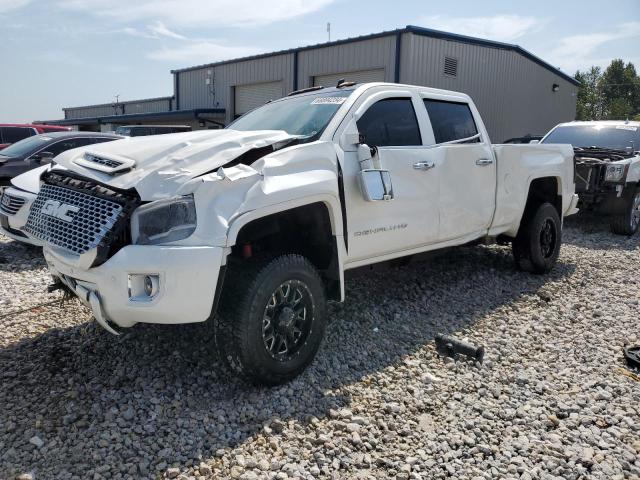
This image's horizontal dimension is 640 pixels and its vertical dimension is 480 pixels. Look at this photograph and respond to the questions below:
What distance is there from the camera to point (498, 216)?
218 inches

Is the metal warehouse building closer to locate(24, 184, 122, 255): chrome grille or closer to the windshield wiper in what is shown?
the windshield wiper

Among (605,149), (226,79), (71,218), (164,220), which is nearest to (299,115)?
(164,220)

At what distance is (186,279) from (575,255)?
6.41 metres

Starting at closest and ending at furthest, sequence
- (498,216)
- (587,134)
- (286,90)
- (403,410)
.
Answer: (403,410)
(498,216)
(587,134)
(286,90)

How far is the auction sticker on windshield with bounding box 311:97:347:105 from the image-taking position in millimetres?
4146

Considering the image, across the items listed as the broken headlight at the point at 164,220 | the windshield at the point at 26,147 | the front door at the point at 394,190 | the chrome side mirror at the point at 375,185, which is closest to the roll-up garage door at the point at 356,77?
the windshield at the point at 26,147

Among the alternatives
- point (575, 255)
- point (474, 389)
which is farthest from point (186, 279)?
point (575, 255)

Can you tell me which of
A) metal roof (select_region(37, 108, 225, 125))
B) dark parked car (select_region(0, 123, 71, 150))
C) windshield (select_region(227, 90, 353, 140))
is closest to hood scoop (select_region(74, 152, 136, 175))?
windshield (select_region(227, 90, 353, 140))

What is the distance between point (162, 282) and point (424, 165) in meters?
2.48

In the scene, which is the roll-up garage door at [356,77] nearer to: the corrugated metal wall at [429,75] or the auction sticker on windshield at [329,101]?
the corrugated metal wall at [429,75]

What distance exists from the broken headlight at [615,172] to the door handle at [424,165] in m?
5.49

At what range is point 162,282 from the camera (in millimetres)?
2801

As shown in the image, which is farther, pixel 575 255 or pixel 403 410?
pixel 575 255

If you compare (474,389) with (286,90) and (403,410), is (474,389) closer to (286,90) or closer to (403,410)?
(403,410)
